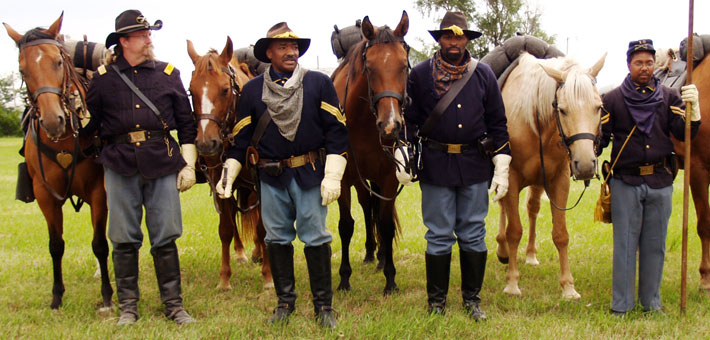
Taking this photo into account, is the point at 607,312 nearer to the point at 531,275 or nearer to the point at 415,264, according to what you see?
the point at 531,275

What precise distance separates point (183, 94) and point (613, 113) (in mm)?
3272

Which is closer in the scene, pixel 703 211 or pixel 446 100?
pixel 446 100

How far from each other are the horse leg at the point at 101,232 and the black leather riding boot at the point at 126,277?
1.55 ft

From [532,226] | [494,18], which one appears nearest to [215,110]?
[532,226]

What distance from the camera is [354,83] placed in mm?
4492

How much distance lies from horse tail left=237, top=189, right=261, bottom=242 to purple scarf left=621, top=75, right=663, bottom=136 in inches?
144

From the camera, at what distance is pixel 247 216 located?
20.5 ft

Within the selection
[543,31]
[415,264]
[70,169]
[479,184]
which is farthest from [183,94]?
[543,31]

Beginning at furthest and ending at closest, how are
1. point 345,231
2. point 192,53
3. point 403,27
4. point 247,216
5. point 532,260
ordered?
point 247,216, point 532,260, point 345,231, point 192,53, point 403,27

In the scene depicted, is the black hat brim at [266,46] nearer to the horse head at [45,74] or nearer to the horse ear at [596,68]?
the horse head at [45,74]

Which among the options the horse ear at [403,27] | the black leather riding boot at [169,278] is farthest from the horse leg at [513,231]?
the black leather riding boot at [169,278]

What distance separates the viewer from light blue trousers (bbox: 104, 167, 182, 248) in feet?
13.1

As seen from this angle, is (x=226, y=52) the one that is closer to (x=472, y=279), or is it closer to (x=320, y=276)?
(x=320, y=276)

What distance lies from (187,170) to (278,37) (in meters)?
1.22
